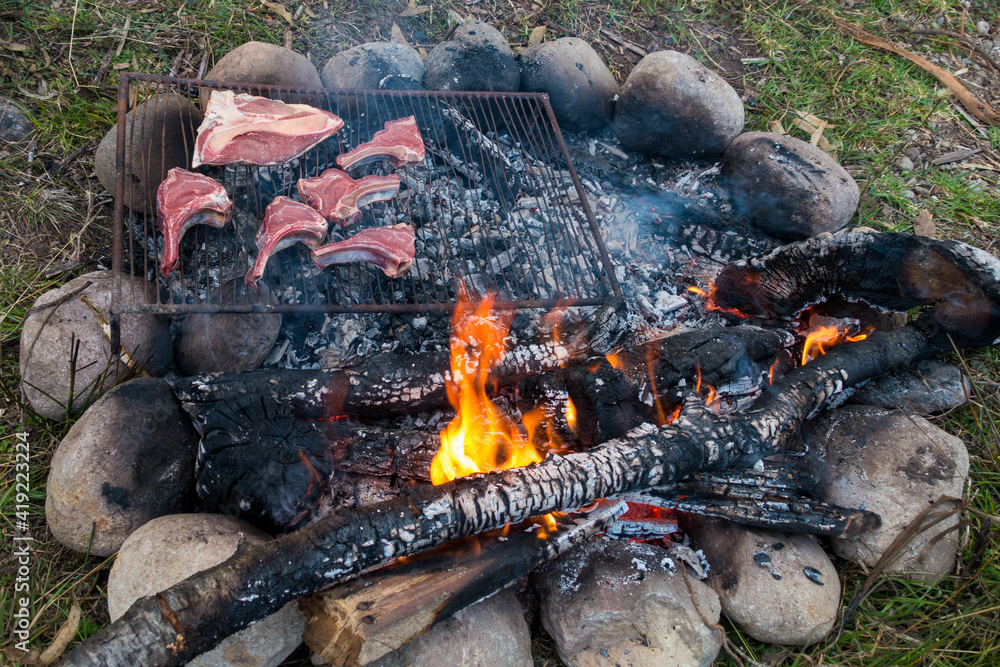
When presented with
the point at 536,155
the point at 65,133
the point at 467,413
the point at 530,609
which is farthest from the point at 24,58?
the point at 530,609

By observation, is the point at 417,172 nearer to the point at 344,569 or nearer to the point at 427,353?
the point at 427,353

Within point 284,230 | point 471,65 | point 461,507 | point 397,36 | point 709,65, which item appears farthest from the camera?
point 709,65

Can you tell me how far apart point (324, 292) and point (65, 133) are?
2.21 m

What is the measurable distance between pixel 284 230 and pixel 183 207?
517 mm

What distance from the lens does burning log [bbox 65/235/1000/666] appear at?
1874 mm

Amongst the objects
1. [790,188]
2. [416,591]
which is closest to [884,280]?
[790,188]

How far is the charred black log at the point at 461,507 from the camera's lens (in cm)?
186

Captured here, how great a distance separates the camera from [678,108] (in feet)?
13.9

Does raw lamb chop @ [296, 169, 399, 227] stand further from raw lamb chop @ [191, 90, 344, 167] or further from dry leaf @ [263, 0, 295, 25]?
dry leaf @ [263, 0, 295, 25]

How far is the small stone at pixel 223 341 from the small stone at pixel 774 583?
2774 mm

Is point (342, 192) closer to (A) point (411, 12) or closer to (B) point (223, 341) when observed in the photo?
(B) point (223, 341)

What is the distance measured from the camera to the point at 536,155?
13.8 ft

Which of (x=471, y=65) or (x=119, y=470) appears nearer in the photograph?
(x=119, y=470)

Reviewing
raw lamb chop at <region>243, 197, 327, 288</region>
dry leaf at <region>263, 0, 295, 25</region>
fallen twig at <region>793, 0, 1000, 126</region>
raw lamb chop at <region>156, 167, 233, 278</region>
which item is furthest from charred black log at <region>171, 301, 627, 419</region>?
fallen twig at <region>793, 0, 1000, 126</region>
